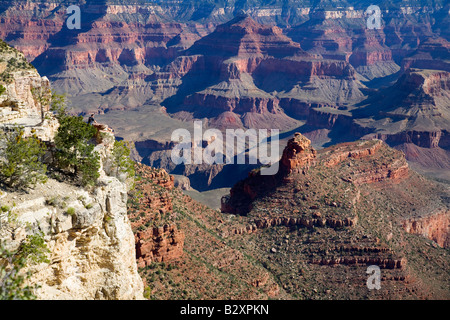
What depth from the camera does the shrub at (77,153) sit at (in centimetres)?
2625

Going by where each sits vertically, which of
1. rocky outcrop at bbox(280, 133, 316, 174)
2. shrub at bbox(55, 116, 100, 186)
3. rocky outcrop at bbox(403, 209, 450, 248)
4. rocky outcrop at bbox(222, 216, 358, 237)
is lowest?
rocky outcrop at bbox(403, 209, 450, 248)

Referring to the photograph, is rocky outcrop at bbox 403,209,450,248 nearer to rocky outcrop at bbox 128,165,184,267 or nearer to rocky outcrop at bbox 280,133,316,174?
rocky outcrop at bbox 280,133,316,174

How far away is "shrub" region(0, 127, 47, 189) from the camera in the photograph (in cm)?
2403

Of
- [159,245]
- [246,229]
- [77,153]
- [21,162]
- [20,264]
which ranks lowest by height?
[246,229]

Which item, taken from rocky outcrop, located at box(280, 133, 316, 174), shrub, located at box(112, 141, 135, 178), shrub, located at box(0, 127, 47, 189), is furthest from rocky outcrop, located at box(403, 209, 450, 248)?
shrub, located at box(0, 127, 47, 189)

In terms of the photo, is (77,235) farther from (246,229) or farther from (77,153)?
(246,229)

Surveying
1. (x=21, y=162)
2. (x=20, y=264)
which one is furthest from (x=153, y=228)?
(x=20, y=264)

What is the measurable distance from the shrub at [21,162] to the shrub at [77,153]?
3.58ft

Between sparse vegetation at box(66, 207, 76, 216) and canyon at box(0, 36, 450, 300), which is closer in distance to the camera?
sparse vegetation at box(66, 207, 76, 216)

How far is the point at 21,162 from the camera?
24781mm

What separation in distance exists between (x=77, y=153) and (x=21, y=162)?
3194 mm

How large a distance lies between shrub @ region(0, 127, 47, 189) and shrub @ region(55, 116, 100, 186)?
3.58 feet

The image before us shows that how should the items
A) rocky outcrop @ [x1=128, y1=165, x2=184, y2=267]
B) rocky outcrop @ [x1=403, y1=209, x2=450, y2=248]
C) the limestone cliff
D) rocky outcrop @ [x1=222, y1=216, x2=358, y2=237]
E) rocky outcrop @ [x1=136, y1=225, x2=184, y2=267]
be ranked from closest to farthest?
the limestone cliff < rocky outcrop @ [x1=136, y1=225, x2=184, y2=267] < rocky outcrop @ [x1=128, y1=165, x2=184, y2=267] < rocky outcrop @ [x1=222, y1=216, x2=358, y2=237] < rocky outcrop @ [x1=403, y1=209, x2=450, y2=248]

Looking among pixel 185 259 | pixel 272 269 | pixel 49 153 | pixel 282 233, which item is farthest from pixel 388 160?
pixel 49 153
